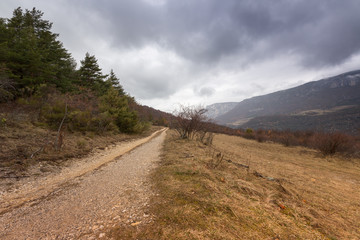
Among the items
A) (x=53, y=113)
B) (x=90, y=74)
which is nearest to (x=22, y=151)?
(x=53, y=113)

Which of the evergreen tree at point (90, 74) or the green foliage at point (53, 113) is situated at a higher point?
the evergreen tree at point (90, 74)

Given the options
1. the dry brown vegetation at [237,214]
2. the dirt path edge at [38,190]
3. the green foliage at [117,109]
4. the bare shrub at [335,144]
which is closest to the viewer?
the dry brown vegetation at [237,214]

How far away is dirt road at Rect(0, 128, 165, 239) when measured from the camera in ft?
8.27

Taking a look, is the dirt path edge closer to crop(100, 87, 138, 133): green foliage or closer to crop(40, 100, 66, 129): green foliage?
crop(40, 100, 66, 129): green foliage

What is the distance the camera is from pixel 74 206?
331 cm

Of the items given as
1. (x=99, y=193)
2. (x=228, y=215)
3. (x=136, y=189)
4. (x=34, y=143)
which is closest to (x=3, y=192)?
(x=99, y=193)

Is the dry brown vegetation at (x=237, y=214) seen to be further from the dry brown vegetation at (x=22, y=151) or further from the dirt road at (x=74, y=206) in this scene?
the dry brown vegetation at (x=22, y=151)

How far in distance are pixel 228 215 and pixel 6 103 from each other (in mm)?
19656

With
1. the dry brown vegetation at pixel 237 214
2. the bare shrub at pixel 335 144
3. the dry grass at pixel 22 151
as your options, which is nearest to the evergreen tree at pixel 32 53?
the dry grass at pixel 22 151

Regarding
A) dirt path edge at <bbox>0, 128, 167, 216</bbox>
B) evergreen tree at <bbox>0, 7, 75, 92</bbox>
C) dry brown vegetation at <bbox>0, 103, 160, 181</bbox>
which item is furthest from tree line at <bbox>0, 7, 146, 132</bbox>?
dirt path edge at <bbox>0, 128, 167, 216</bbox>

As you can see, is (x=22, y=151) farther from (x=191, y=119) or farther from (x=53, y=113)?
(x=191, y=119)

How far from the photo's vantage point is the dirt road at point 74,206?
2.52m

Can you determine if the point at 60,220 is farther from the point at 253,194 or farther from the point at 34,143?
the point at 34,143

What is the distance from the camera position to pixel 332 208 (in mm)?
3969
